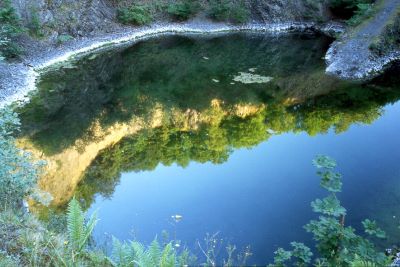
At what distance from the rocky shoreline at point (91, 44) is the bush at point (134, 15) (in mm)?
496

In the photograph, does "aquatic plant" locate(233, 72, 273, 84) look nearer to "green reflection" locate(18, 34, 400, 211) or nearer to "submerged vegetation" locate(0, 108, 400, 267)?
"green reflection" locate(18, 34, 400, 211)

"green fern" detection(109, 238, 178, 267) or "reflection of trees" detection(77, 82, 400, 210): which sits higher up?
"green fern" detection(109, 238, 178, 267)

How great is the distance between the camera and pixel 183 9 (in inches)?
1162

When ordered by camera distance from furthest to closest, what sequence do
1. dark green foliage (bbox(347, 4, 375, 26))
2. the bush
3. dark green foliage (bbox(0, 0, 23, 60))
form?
the bush, dark green foliage (bbox(347, 4, 375, 26)), dark green foliage (bbox(0, 0, 23, 60))

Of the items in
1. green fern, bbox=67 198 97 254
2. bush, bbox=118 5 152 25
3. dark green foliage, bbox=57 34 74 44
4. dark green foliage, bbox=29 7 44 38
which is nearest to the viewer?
green fern, bbox=67 198 97 254

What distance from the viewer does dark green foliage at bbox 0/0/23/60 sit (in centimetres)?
2042

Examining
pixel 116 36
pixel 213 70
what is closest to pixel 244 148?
pixel 213 70

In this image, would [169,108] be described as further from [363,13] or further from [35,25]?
[363,13]

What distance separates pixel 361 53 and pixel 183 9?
472 inches

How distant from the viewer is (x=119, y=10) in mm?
28156

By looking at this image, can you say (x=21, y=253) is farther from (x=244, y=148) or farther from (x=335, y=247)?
(x=244, y=148)

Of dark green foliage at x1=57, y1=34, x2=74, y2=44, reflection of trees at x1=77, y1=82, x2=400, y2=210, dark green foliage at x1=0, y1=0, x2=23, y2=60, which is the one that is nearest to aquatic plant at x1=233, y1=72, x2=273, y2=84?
reflection of trees at x1=77, y1=82, x2=400, y2=210

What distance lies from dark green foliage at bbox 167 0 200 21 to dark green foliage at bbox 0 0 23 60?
1110cm

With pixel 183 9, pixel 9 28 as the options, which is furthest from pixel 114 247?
pixel 183 9
